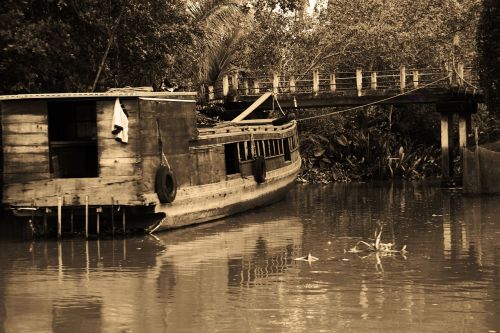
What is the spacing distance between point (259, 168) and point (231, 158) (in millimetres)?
1113

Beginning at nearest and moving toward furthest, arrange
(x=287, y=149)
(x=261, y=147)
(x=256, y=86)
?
(x=261, y=147), (x=287, y=149), (x=256, y=86)

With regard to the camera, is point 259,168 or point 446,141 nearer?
point 259,168

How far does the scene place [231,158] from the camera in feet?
83.4

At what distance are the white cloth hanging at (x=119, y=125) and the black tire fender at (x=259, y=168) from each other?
6623mm

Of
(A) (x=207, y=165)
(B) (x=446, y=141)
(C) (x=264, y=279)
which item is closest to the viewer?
(C) (x=264, y=279)

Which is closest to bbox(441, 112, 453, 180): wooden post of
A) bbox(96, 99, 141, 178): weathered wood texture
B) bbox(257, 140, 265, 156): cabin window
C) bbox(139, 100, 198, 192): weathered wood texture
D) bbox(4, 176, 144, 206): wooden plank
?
bbox(257, 140, 265, 156): cabin window

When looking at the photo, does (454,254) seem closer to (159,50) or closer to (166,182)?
(166,182)

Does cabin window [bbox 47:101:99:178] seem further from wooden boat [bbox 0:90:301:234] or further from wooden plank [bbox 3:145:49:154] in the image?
wooden plank [bbox 3:145:49:154]

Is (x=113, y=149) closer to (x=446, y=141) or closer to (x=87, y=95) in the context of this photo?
(x=87, y=95)

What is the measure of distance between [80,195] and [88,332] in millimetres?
8107

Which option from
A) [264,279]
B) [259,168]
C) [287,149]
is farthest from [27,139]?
[287,149]

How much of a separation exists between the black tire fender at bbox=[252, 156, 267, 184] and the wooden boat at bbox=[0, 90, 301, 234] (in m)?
2.68

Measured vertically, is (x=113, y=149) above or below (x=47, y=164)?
above

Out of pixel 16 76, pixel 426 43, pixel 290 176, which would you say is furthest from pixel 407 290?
pixel 426 43
